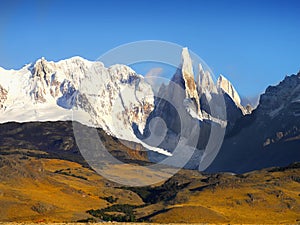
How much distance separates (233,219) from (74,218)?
46.8m

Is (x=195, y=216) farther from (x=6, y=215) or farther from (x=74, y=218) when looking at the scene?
(x=6, y=215)

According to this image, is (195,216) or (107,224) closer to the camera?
(107,224)

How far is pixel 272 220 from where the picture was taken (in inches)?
7825

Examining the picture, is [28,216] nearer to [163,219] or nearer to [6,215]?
[6,215]

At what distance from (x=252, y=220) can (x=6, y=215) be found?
72.3m

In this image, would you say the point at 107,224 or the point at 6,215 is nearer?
the point at 107,224

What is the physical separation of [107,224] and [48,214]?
292 feet

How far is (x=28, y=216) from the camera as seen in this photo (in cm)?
19675

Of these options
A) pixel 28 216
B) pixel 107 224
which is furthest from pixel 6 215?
pixel 107 224

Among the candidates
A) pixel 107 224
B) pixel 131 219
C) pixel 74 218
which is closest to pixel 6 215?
pixel 74 218

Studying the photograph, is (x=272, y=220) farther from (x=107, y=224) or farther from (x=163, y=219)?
(x=107, y=224)

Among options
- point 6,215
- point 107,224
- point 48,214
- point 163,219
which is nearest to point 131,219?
point 163,219

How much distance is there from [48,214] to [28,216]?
585 cm

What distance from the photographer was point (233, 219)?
653 ft
